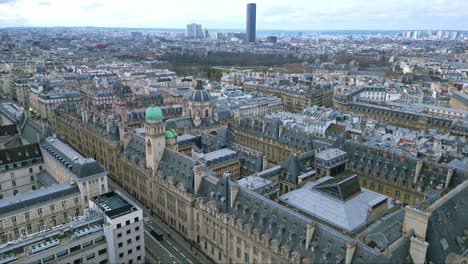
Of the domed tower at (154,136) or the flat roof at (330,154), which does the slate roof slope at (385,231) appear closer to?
the flat roof at (330,154)

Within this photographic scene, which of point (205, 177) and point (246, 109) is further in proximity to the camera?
point (246, 109)

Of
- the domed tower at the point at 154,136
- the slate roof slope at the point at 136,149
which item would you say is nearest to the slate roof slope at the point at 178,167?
the domed tower at the point at 154,136

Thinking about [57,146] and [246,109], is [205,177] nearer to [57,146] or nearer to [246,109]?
[57,146]

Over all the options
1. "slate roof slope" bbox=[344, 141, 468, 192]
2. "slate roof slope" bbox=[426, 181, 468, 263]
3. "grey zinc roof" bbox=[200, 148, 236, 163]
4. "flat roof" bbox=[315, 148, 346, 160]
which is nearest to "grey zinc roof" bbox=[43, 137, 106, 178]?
"grey zinc roof" bbox=[200, 148, 236, 163]

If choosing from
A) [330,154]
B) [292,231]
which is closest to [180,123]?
[330,154]

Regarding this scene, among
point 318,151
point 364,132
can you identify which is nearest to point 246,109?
point 364,132

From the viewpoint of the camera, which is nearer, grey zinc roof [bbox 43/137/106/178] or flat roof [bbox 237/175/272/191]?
flat roof [bbox 237/175/272/191]

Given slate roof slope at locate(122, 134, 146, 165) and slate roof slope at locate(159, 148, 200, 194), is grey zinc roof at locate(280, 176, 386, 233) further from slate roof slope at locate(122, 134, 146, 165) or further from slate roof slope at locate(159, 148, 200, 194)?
slate roof slope at locate(122, 134, 146, 165)
